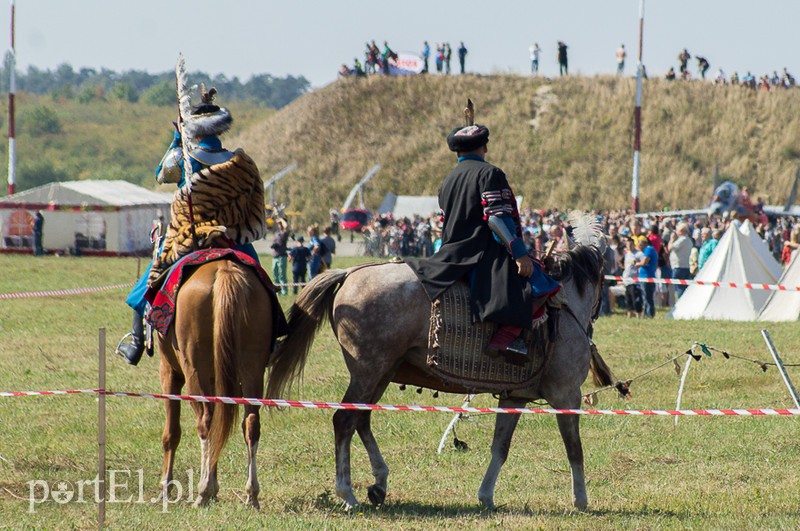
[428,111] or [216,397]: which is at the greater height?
[428,111]

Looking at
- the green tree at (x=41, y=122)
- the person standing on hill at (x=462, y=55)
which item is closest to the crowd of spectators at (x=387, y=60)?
the person standing on hill at (x=462, y=55)

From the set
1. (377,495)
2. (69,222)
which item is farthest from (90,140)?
(377,495)

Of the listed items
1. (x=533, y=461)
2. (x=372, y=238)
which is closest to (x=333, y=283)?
(x=533, y=461)

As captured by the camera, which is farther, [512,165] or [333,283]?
[512,165]

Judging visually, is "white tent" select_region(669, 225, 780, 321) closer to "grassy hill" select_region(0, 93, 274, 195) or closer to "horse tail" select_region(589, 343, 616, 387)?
"horse tail" select_region(589, 343, 616, 387)

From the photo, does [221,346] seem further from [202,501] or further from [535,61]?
[535,61]

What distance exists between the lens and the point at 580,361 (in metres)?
7.03

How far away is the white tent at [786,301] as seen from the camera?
17938 mm

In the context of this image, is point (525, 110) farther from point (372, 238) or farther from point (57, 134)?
point (57, 134)

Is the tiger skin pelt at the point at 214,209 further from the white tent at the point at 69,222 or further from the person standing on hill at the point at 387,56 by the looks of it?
the person standing on hill at the point at 387,56

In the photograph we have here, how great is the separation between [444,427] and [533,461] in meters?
1.38

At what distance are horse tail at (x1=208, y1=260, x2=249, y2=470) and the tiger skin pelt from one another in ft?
2.57

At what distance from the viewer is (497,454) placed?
710cm

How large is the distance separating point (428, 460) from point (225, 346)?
2.60 metres
